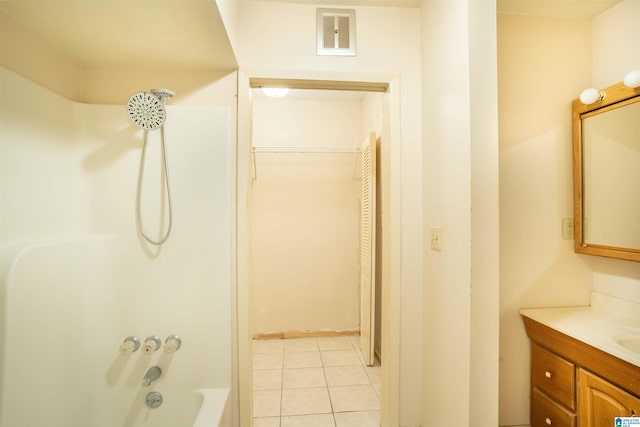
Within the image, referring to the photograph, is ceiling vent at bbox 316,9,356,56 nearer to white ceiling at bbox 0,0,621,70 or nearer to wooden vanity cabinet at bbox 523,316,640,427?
white ceiling at bbox 0,0,621,70

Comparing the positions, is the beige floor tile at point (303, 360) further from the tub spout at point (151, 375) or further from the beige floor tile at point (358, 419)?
the tub spout at point (151, 375)

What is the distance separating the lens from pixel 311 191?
9.24ft

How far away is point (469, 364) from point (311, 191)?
207 centimetres

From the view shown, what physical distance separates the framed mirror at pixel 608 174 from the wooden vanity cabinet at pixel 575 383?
52 centimetres

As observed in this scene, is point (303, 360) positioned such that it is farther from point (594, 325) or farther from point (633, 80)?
point (633, 80)

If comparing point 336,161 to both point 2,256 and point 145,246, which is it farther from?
point 2,256

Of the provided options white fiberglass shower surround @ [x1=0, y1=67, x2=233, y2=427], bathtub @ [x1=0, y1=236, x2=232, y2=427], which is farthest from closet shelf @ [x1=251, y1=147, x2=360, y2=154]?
bathtub @ [x1=0, y1=236, x2=232, y2=427]

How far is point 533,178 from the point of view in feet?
4.91

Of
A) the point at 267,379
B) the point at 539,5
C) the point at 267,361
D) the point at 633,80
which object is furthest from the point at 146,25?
the point at 267,361

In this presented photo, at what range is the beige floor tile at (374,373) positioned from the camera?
2.08 meters

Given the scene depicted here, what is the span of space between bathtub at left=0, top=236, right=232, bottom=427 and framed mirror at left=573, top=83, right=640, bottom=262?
2.02 meters

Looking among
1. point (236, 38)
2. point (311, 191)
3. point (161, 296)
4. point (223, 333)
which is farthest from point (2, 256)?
point (311, 191)

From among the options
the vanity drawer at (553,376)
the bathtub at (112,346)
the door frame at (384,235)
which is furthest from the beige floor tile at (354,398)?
the vanity drawer at (553,376)

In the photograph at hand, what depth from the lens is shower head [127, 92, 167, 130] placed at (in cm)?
120
